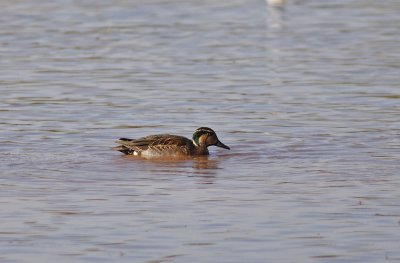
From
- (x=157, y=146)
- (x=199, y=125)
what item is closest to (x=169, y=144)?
(x=157, y=146)

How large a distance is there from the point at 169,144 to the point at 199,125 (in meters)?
1.89

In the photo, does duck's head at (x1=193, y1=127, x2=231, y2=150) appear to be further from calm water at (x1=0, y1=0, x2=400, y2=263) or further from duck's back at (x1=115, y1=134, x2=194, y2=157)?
calm water at (x1=0, y1=0, x2=400, y2=263)

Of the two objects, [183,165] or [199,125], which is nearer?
[183,165]

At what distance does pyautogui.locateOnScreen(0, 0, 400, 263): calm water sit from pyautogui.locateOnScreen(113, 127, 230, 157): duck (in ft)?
0.63

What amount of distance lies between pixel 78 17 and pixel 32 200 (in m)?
18.3

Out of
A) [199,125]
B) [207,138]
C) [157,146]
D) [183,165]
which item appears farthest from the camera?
[199,125]

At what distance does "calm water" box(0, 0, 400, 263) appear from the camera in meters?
9.55

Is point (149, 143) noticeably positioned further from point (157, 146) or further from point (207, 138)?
point (207, 138)

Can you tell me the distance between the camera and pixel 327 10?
1211 inches

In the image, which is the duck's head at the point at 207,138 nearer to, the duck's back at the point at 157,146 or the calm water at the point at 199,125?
the duck's back at the point at 157,146

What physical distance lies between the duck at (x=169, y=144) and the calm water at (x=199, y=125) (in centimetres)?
19

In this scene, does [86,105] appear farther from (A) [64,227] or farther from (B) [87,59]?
(A) [64,227]

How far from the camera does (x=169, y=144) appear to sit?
14.1m

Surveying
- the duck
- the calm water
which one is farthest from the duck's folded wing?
the calm water
